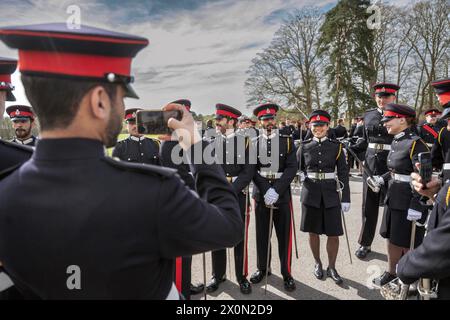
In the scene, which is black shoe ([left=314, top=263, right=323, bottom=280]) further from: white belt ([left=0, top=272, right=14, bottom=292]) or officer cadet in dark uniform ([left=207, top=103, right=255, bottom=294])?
white belt ([left=0, top=272, right=14, bottom=292])

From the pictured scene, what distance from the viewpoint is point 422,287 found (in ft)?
6.10

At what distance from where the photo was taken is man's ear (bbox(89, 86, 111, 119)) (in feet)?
3.15

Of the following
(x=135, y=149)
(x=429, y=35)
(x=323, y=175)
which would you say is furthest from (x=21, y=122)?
(x=429, y=35)

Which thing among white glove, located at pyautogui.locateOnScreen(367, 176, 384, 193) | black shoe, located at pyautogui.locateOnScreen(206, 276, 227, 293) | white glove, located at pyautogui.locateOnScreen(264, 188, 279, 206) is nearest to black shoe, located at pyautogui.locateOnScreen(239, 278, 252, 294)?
black shoe, located at pyautogui.locateOnScreen(206, 276, 227, 293)

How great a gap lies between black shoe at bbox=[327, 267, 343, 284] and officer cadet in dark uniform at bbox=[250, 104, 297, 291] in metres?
0.50

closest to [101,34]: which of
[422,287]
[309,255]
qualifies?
[422,287]

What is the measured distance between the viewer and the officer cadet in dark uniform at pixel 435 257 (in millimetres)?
1489

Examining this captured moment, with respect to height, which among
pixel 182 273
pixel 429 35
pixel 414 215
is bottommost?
pixel 182 273

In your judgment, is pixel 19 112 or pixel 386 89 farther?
pixel 19 112

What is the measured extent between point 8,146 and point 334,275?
3578mm

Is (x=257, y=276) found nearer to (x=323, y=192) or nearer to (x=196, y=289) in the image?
(x=196, y=289)

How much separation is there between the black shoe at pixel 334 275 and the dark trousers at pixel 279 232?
0.52 meters

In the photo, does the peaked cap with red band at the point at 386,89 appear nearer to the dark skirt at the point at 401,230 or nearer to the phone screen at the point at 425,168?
the dark skirt at the point at 401,230

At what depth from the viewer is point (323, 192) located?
3928 millimetres
